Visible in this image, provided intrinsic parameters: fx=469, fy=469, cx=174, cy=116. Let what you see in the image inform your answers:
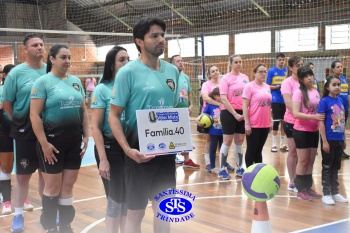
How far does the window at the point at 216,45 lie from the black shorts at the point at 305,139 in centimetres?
1522

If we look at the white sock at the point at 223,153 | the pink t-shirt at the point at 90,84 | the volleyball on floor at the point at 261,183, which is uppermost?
the pink t-shirt at the point at 90,84

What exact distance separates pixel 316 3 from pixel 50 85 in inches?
610

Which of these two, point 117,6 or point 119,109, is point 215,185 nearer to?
point 119,109

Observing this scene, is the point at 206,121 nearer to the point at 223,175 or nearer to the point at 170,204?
the point at 223,175

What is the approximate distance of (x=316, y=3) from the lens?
1759 cm

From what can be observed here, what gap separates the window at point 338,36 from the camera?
16.7m

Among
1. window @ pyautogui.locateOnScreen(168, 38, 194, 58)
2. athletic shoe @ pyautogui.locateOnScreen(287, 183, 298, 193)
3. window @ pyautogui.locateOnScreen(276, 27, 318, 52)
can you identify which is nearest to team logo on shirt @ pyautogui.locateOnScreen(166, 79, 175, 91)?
athletic shoe @ pyautogui.locateOnScreen(287, 183, 298, 193)

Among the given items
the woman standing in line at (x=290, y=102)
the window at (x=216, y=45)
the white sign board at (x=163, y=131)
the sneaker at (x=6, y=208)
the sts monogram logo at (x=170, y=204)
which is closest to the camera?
the white sign board at (x=163, y=131)

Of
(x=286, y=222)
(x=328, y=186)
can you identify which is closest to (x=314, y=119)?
(x=328, y=186)

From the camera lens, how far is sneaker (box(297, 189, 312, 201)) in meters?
5.74

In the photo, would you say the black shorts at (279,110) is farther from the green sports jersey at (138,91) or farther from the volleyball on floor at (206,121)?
the green sports jersey at (138,91)

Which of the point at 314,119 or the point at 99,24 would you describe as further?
the point at 99,24

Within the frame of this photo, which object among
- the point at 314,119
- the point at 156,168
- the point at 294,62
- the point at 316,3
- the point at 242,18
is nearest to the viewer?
the point at 156,168

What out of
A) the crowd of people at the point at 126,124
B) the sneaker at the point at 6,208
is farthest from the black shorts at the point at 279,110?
the sneaker at the point at 6,208
